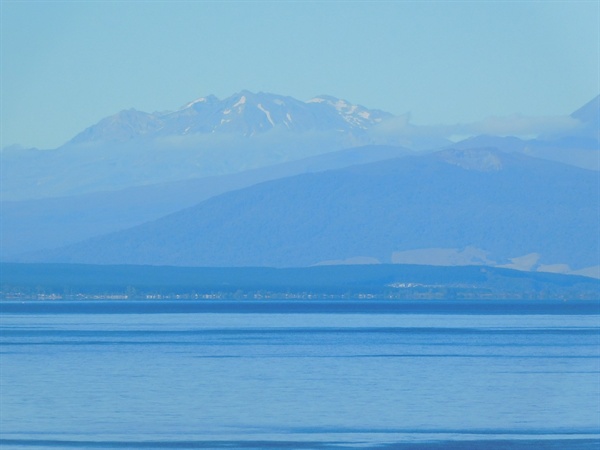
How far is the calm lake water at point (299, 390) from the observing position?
110ft

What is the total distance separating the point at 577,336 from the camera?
3056 inches

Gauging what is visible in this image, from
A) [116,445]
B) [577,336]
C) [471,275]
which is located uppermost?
[471,275]

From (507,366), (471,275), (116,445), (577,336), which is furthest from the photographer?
(471,275)

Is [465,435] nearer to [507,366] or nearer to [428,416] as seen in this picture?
[428,416]

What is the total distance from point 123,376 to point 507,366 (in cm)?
1430

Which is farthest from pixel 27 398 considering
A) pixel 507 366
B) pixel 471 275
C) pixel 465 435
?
pixel 471 275

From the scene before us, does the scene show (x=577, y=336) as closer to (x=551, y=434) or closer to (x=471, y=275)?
(x=551, y=434)

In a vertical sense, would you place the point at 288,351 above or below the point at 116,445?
above

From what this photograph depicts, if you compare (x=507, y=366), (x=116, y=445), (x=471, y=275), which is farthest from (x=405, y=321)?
(x=471, y=275)

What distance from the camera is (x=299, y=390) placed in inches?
1708

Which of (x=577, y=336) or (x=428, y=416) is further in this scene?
(x=577, y=336)

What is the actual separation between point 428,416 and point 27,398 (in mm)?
11663

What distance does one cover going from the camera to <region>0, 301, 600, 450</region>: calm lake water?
33.5m

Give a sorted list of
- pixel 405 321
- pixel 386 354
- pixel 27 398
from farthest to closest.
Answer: pixel 405 321 → pixel 386 354 → pixel 27 398
